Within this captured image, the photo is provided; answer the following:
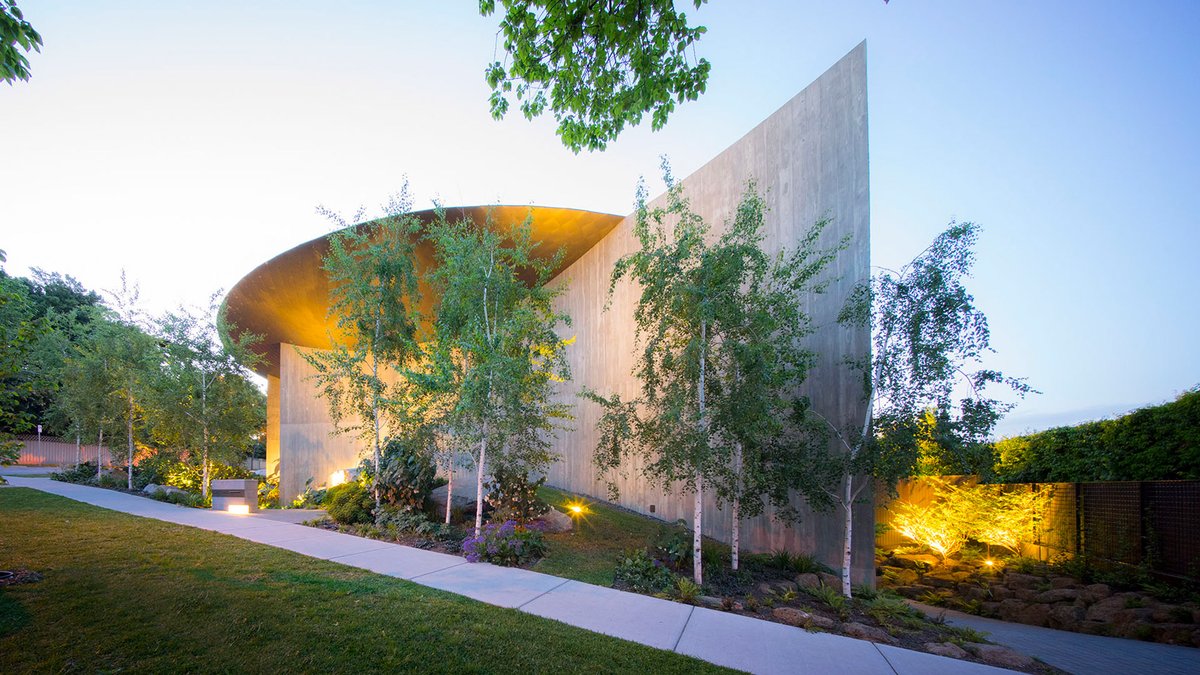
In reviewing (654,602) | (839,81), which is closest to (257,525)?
(654,602)

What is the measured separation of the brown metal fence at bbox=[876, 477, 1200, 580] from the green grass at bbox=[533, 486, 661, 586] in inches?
180

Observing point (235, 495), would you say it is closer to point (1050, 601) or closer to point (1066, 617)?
point (1066, 617)

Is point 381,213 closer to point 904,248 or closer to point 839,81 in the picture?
point 839,81

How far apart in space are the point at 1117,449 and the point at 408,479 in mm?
13415

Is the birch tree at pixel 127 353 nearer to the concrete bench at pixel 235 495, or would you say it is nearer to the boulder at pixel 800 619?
the concrete bench at pixel 235 495

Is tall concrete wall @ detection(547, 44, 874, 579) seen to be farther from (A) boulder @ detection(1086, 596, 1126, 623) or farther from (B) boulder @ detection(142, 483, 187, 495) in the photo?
(B) boulder @ detection(142, 483, 187, 495)

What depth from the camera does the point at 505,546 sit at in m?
7.78

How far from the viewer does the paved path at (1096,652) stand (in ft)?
19.6

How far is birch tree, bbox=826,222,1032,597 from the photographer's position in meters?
7.09

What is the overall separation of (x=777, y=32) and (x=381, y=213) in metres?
8.77

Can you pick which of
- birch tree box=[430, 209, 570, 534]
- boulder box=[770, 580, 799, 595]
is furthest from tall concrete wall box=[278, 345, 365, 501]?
boulder box=[770, 580, 799, 595]

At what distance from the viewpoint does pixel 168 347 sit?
547 inches

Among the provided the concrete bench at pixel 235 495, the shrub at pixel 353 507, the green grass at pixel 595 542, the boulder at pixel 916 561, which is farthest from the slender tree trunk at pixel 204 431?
the boulder at pixel 916 561

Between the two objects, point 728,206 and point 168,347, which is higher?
point 728,206
